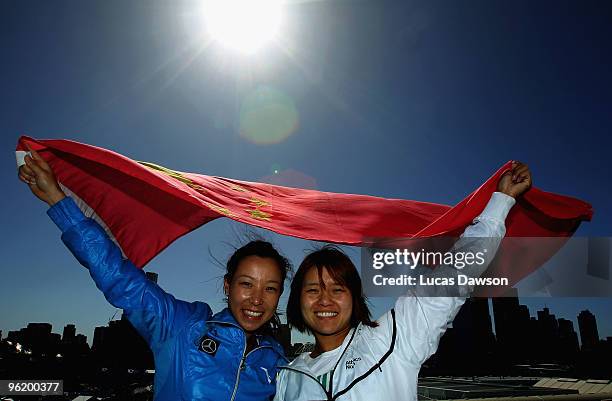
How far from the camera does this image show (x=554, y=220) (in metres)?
3.26

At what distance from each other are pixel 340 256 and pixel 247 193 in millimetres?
1178

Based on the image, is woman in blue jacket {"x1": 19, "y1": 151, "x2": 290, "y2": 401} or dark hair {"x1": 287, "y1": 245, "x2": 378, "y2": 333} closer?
woman in blue jacket {"x1": 19, "y1": 151, "x2": 290, "y2": 401}

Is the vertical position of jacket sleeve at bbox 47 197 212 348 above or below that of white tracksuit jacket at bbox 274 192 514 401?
above

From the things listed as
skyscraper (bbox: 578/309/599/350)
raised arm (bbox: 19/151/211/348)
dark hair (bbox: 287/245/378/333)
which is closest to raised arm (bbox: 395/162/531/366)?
dark hair (bbox: 287/245/378/333)

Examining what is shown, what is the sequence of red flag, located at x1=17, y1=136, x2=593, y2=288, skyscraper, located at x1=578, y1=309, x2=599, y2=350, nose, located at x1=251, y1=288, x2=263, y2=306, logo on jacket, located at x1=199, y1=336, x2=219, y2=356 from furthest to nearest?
skyscraper, located at x1=578, y1=309, x2=599, y2=350
red flag, located at x1=17, y1=136, x2=593, y2=288
nose, located at x1=251, y1=288, x2=263, y2=306
logo on jacket, located at x1=199, y1=336, x2=219, y2=356

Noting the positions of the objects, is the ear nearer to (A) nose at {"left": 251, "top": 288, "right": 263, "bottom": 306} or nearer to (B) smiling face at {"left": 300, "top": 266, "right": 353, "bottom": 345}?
(A) nose at {"left": 251, "top": 288, "right": 263, "bottom": 306}

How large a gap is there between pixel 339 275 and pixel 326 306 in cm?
21

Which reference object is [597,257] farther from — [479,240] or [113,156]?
[113,156]

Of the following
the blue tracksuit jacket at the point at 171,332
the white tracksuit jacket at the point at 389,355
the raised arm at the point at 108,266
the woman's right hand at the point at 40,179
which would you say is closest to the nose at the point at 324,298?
the white tracksuit jacket at the point at 389,355

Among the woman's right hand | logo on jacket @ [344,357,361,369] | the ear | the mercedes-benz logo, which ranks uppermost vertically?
the woman's right hand

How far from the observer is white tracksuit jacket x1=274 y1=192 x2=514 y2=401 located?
2.20 metres

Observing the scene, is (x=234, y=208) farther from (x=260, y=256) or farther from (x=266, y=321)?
(x=266, y=321)

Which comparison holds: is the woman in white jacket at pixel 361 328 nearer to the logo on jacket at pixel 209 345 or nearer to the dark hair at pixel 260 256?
the dark hair at pixel 260 256

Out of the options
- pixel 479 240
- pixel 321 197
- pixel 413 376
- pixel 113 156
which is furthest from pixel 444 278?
pixel 113 156
